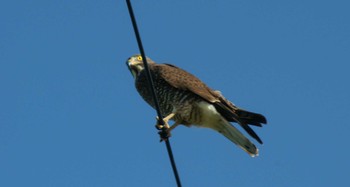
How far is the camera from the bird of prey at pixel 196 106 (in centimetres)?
728

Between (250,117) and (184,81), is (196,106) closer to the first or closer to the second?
(184,81)

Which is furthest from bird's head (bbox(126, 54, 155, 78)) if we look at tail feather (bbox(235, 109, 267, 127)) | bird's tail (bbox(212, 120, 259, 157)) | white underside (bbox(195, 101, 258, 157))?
tail feather (bbox(235, 109, 267, 127))

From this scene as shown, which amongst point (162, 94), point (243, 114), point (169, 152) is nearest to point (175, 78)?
point (162, 94)

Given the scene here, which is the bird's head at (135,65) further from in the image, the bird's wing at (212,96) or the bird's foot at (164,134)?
the bird's foot at (164,134)

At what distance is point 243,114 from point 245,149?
413 millimetres

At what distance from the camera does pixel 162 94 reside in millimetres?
7422

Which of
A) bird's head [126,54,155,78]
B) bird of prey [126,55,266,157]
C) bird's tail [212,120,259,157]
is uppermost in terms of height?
bird's head [126,54,155,78]

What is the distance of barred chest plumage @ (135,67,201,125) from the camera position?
289 inches

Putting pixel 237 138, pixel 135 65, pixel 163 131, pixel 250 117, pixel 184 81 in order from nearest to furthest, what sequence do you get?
pixel 163 131 → pixel 250 117 → pixel 237 138 → pixel 184 81 → pixel 135 65

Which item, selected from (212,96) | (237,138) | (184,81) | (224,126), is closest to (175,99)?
(184,81)

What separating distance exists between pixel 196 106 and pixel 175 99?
26 centimetres

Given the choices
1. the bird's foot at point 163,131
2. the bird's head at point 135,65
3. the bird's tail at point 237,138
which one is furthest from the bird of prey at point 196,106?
the bird's foot at point 163,131

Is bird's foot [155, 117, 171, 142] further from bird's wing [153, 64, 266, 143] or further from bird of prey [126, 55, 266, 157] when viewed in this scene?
bird's wing [153, 64, 266, 143]

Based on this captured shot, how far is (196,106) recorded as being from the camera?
736cm
